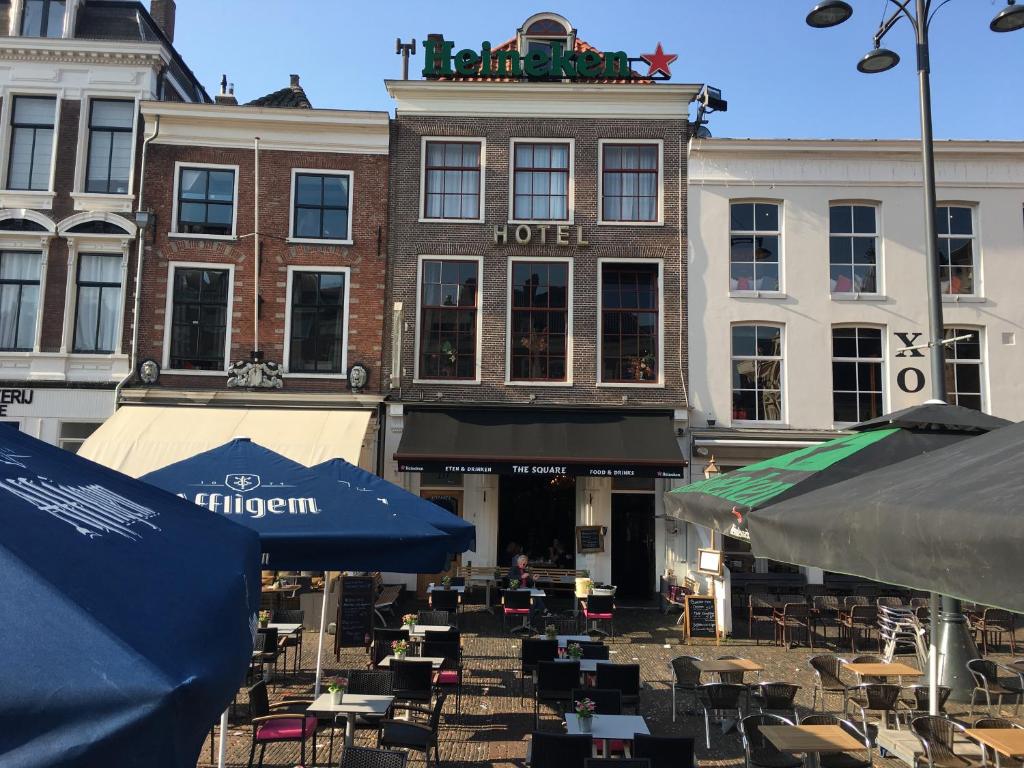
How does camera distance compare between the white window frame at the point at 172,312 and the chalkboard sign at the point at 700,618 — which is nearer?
the chalkboard sign at the point at 700,618

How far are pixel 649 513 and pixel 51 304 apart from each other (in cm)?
1513

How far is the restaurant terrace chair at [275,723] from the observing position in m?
7.58

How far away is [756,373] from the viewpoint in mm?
18938

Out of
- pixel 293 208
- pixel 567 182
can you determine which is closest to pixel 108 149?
pixel 293 208

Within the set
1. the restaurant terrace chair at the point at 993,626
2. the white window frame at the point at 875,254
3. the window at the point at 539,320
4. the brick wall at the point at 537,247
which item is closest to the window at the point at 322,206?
the brick wall at the point at 537,247

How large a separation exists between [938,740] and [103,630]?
296 inches

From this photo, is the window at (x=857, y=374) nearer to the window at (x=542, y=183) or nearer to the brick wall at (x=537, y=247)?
the brick wall at (x=537, y=247)

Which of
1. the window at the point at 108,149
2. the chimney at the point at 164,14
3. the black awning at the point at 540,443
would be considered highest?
the chimney at the point at 164,14

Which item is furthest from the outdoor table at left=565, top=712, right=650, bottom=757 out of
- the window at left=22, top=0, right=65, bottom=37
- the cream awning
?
the window at left=22, top=0, right=65, bottom=37

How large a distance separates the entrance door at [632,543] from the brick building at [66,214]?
1221 cm

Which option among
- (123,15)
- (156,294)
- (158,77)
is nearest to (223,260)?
(156,294)

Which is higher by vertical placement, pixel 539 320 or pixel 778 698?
pixel 539 320

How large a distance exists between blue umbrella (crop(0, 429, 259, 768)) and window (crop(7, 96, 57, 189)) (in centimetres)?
1982

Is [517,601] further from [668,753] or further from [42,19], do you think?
[42,19]
